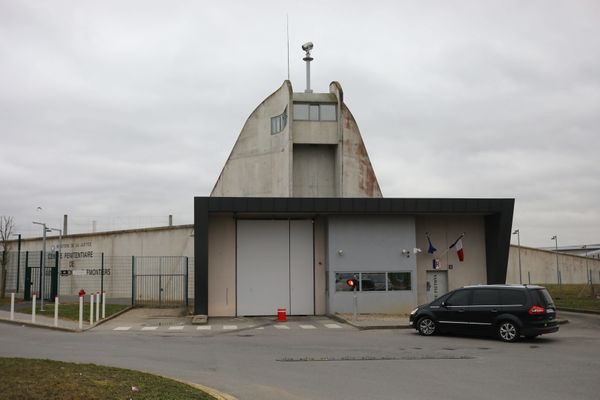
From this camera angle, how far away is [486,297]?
1869 cm

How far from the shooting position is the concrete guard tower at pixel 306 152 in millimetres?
44469

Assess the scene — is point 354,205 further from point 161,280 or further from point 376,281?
point 161,280

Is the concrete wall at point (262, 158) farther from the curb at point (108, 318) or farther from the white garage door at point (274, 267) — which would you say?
the curb at point (108, 318)

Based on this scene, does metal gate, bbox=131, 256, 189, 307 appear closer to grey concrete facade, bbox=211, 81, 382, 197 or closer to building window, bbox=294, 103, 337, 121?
grey concrete facade, bbox=211, 81, 382, 197

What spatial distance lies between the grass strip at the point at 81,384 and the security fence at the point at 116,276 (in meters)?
25.7

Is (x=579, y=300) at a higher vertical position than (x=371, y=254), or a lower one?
lower

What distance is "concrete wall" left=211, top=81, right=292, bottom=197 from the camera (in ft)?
145

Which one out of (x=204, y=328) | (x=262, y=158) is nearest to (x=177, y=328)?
(x=204, y=328)

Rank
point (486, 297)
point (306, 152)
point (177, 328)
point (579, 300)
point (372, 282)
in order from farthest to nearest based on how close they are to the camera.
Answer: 1. point (306, 152)
2. point (579, 300)
3. point (372, 282)
4. point (177, 328)
5. point (486, 297)

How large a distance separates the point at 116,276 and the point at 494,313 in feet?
86.9

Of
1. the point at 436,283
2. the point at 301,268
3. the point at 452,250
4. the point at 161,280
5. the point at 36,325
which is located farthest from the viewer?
the point at 161,280

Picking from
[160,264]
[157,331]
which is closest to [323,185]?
[160,264]

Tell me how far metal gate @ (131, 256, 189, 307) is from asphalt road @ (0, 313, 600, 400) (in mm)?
15238

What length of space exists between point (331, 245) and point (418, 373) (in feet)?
54.8
